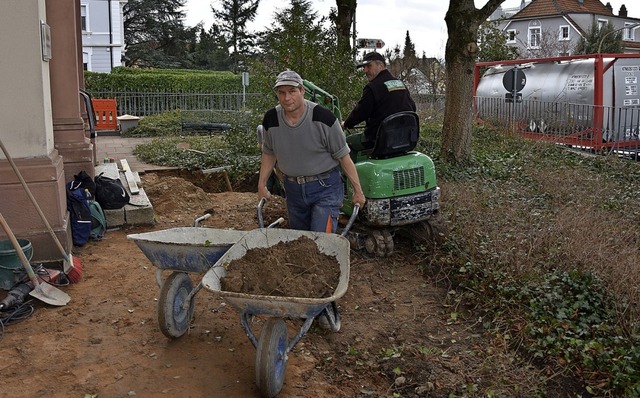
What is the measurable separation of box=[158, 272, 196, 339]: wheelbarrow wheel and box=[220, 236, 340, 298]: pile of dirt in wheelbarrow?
611 millimetres

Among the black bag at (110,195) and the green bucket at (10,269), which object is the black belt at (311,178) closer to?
the green bucket at (10,269)

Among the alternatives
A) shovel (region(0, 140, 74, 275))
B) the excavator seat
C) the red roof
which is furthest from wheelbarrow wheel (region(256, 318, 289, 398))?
the red roof

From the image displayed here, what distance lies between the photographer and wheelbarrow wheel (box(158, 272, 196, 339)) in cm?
447

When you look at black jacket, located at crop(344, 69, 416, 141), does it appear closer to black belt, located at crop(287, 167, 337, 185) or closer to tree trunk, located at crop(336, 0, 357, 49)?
black belt, located at crop(287, 167, 337, 185)

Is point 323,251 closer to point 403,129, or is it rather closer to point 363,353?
point 363,353

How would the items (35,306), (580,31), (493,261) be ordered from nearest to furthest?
(35,306)
(493,261)
(580,31)

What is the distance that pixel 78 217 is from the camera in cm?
672

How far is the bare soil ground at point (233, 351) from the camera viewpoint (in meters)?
4.07

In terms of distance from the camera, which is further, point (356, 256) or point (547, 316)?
point (356, 256)

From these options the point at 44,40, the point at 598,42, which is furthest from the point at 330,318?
the point at 598,42

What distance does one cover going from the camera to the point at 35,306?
5180mm

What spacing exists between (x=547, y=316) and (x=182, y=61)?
152 feet

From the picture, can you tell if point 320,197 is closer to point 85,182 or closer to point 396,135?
point 396,135

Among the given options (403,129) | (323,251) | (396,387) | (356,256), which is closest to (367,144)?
(403,129)
